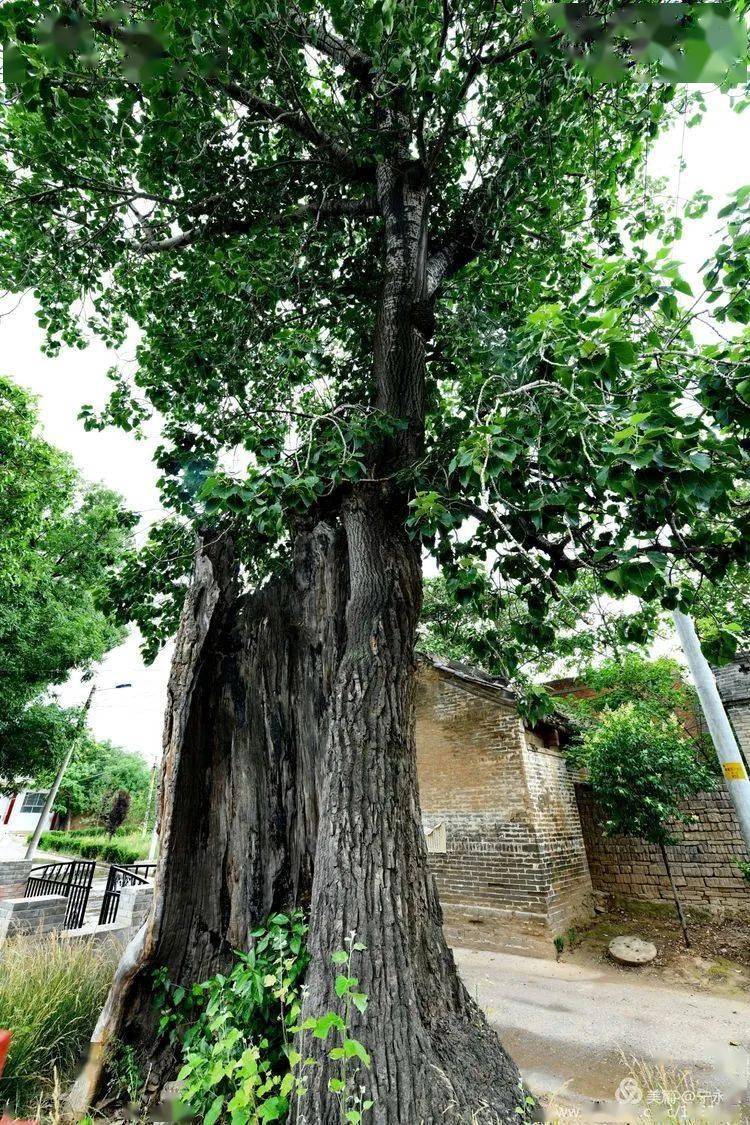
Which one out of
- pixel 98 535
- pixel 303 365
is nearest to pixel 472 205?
pixel 303 365

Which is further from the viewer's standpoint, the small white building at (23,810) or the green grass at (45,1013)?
the small white building at (23,810)

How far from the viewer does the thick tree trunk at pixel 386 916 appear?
74.4 inches

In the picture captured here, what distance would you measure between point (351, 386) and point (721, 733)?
19.9 feet

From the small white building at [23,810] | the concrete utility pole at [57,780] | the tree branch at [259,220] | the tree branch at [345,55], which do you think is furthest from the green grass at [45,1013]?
the small white building at [23,810]

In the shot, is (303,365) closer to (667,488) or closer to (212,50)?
(212,50)

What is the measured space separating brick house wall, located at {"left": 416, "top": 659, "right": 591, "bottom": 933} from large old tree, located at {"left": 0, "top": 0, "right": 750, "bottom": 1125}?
621 centimetres

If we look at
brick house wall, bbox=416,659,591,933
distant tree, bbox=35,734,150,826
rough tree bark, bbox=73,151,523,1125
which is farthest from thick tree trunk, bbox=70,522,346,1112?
distant tree, bbox=35,734,150,826

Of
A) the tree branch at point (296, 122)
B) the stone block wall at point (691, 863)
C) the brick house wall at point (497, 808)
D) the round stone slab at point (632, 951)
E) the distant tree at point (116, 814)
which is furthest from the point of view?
the distant tree at point (116, 814)

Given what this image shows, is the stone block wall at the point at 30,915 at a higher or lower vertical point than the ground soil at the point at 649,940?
higher

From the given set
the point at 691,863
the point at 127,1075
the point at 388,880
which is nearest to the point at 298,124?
the point at 388,880

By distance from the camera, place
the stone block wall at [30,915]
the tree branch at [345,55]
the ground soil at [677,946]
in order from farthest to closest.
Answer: the ground soil at [677,946] → the stone block wall at [30,915] → the tree branch at [345,55]

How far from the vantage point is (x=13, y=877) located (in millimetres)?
9039

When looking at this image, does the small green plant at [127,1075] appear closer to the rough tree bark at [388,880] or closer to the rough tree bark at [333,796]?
Result: the rough tree bark at [333,796]

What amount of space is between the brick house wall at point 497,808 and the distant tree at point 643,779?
3.10 feet
